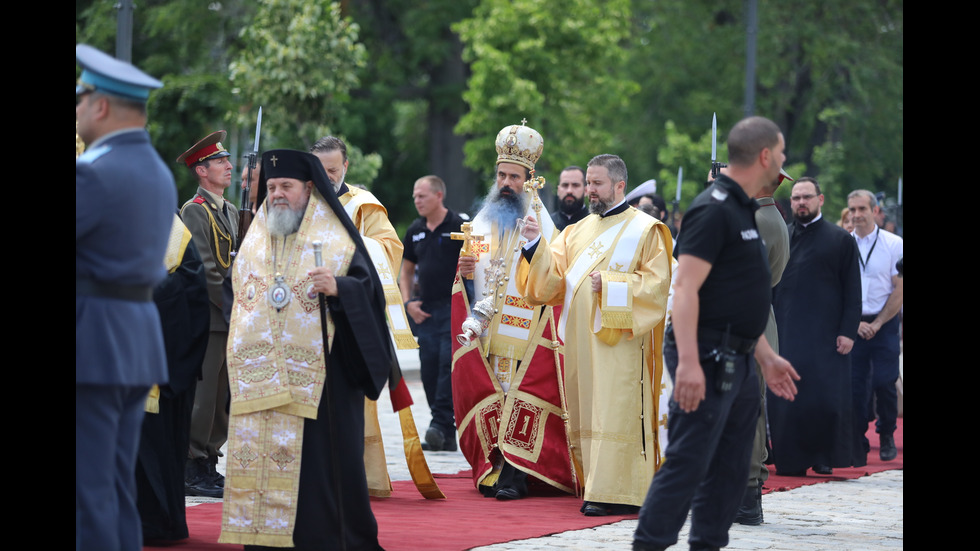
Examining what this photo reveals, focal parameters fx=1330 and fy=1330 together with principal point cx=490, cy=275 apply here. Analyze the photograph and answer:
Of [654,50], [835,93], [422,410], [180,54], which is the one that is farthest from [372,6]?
[422,410]

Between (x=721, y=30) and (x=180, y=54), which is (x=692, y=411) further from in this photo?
(x=721, y=30)

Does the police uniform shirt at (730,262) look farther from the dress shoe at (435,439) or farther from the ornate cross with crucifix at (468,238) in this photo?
the dress shoe at (435,439)

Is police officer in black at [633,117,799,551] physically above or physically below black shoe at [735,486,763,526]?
above

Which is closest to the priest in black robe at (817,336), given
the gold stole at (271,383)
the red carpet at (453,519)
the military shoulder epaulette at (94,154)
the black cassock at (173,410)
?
the red carpet at (453,519)

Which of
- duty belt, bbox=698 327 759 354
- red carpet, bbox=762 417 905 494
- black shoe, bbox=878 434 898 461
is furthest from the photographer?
black shoe, bbox=878 434 898 461

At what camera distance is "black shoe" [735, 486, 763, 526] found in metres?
7.44

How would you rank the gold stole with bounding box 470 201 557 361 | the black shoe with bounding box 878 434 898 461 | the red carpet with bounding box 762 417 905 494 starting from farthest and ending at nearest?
the black shoe with bounding box 878 434 898 461, the red carpet with bounding box 762 417 905 494, the gold stole with bounding box 470 201 557 361

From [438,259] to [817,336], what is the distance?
3167 millimetres

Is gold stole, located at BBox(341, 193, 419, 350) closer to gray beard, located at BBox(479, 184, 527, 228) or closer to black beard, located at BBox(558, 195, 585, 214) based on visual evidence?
gray beard, located at BBox(479, 184, 527, 228)

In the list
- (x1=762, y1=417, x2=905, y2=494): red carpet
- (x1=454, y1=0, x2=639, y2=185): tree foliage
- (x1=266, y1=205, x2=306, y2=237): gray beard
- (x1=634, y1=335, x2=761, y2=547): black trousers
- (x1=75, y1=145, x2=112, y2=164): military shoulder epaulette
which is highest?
(x1=454, y1=0, x2=639, y2=185): tree foliage

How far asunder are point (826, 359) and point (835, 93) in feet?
76.6

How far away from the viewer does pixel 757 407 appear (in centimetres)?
569

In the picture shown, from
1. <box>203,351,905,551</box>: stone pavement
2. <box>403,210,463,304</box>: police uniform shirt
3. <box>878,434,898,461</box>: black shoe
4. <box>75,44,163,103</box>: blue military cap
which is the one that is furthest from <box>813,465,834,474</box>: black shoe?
<box>75,44,163,103</box>: blue military cap

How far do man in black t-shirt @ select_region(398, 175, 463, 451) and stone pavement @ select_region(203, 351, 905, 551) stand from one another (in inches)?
13.3
